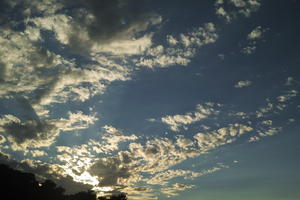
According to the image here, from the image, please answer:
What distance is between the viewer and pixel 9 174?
189 ft

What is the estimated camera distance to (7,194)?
52.6 metres

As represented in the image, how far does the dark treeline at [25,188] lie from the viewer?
54.1 meters

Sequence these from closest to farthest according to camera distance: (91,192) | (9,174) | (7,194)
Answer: (7,194) → (9,174) → (91,192)

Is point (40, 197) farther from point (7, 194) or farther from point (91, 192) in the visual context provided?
point (91, 192)

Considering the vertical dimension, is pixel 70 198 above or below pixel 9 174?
below

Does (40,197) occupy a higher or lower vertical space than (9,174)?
lower

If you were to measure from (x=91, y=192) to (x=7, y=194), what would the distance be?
84.7 feet

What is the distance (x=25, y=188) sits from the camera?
5778 centimetres

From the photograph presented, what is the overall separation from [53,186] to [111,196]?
66.6 feet

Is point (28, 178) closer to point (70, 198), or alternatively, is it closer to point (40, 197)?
point (40, 197)

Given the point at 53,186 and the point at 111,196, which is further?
the point at 111,196

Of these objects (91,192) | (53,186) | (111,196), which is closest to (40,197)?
(53,186)

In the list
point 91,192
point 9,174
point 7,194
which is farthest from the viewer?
point 91,192

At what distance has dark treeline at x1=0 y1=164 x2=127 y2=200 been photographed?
5406 centimetres
